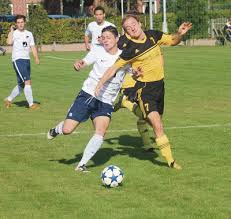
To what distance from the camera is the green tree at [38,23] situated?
49.5 metres

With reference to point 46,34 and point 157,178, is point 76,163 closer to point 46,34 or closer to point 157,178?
point 157,178

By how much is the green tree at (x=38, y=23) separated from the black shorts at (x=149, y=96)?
39778 millimetres

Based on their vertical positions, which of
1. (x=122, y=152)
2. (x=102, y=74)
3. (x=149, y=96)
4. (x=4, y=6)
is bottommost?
(x=122, y=152)

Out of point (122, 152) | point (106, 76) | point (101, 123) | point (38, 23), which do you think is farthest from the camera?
point (38, 23)

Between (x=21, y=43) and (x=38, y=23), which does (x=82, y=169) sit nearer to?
(x=21, y=43)

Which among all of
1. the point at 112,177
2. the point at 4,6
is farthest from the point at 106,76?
the point at 4,6

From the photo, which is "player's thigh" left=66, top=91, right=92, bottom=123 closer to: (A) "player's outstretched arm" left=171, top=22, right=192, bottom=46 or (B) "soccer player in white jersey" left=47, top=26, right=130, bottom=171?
(B) "soccer player in white jersey" left=47, top=26, right=130, bottom=171

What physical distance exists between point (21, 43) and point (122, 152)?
669 centimetres

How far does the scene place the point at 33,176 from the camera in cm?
929

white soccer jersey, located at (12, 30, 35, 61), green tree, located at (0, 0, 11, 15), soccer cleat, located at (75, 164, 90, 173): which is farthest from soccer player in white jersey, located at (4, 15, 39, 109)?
green tree, located at (0, 0, 11, 15)

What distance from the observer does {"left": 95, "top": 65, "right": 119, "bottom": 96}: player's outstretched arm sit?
9250 millimetres

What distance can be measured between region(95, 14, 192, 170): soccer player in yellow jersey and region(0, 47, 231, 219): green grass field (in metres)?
0.56

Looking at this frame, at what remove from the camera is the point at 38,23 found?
49.6 m

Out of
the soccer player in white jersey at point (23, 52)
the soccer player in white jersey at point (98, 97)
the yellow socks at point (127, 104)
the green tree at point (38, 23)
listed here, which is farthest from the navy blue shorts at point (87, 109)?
the green tree at point (38, 23)
